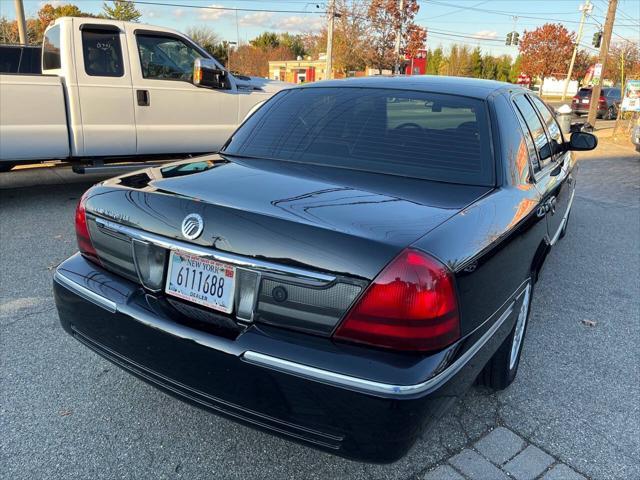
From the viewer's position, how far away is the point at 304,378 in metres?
1.76

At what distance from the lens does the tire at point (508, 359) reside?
272cm

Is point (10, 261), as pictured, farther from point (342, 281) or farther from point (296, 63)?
point (296, 63)

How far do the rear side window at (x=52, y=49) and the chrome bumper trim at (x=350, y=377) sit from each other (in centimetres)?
583

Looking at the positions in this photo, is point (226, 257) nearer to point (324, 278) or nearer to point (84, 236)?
point (324, 278)

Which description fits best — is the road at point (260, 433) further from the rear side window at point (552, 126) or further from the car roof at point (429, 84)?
the car roof at point (429, 84)

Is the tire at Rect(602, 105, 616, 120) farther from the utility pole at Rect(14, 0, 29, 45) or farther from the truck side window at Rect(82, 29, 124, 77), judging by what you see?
the truck side window at Rect(82, 29, 124, 77)

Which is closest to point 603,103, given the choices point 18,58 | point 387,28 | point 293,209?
point 387,28

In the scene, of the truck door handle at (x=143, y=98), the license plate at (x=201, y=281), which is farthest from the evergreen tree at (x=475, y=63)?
the license plate at (x=201, y=281)

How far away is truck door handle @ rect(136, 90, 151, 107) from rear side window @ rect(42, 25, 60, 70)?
978 millimetres

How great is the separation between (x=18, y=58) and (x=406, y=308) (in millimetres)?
8900

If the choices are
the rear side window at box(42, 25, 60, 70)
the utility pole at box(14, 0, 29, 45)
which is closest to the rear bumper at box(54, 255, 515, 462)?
Result: the rear side window at box(42, 25, 60, 70)

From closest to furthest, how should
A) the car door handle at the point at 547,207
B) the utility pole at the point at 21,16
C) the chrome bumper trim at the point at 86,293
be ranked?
the chrome bumper trim at the point at 86,293
the car door handle at the point at 547,207
the utility pole at the point at 21,16

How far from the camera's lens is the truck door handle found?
20.8ft

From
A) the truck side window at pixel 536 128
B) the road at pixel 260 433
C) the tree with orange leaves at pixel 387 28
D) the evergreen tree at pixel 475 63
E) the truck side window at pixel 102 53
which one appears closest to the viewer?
the road at pixel 260 433
